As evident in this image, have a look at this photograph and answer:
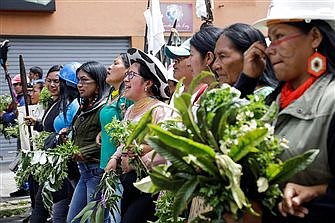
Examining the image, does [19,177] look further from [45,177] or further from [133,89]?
[133,89]

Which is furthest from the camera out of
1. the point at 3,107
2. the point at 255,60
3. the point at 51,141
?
the point at 3,107

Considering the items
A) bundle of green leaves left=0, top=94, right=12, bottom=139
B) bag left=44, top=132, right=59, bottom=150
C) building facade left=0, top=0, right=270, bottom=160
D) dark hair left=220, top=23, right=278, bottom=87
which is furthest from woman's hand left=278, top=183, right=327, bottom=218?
building facade left=0, top=0, right=270, bottom=160

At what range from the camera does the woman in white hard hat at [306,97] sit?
6.75 feet

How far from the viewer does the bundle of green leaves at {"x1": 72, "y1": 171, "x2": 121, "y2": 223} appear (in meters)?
4.18

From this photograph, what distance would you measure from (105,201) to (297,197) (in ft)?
7.71

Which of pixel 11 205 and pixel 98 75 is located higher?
pixel 98 75

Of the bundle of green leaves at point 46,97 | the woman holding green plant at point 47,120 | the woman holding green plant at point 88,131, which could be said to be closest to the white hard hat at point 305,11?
the woman holding green plant at point 88,131

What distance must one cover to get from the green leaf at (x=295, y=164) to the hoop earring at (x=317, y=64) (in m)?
0.36

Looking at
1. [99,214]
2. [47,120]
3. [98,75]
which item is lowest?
[99,214]

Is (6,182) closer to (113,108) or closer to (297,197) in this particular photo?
(113,108)

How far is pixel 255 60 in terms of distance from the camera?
264 cm

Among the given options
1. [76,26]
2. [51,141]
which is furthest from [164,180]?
[76,26]

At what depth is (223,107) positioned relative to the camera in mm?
2059

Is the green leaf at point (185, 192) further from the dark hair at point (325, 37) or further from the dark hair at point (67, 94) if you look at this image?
the dark hair at point (67, 94)
